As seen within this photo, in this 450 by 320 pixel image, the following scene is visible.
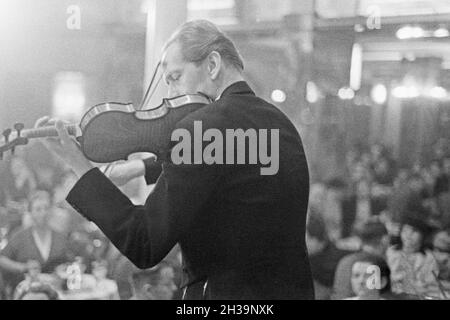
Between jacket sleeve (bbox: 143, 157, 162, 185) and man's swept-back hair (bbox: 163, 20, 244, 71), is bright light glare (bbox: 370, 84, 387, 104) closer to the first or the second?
man's swept-back hair (bbox: 163, 20, 244, 71)

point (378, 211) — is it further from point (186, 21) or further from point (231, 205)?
point (186, 21)

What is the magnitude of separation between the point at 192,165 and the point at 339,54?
763 millimetres

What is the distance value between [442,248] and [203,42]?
1224mm

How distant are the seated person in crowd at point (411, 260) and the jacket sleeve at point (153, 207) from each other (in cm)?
85

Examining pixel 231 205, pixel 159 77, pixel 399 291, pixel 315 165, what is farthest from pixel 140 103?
pixel 399 291

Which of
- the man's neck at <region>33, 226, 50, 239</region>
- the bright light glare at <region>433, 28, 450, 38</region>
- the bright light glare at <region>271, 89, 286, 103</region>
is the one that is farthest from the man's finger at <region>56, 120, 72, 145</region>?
the bright light glare at <region>433, 28, 450, 38</region>

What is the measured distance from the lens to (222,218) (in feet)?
7.86

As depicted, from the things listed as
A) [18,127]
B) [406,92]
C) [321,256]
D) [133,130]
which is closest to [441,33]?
[406,92]

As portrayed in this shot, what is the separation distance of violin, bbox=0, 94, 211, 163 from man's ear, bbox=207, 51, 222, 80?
0.08 meters

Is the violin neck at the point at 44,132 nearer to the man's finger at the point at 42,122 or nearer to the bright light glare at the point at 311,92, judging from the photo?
the man's finger at the point at 42,122

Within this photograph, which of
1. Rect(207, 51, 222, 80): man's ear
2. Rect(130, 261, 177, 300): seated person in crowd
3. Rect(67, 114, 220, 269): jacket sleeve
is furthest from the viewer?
Rect(130, 261, 177, 300): seated person in crowd

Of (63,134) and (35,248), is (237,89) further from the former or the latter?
(35,248)

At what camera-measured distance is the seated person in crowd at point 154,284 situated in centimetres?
271

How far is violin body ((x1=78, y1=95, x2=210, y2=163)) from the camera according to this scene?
2.36 metres
